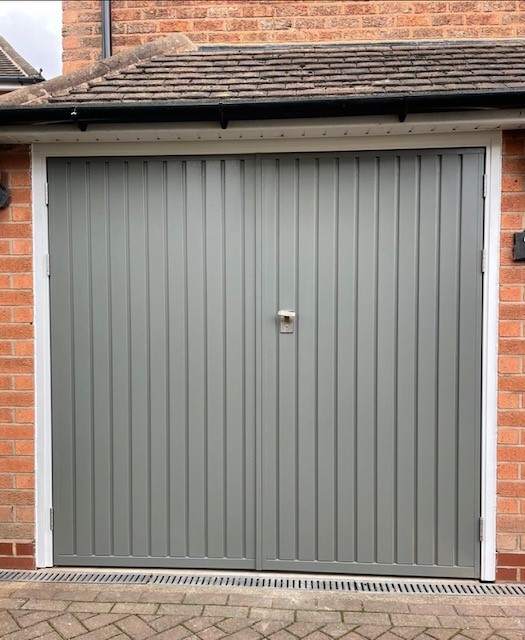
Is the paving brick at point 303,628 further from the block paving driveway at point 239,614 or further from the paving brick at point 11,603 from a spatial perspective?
the paving brick at point 11,603

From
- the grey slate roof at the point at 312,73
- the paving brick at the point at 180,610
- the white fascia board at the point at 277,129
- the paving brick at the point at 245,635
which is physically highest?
the grey slate roof at the point at 312,73

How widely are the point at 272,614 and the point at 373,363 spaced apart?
149cm

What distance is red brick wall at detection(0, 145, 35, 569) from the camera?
316 centimetres

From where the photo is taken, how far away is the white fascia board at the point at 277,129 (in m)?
2.82

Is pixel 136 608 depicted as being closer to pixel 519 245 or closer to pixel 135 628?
pixel 135 628

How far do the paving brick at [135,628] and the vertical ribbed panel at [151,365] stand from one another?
1.64ft

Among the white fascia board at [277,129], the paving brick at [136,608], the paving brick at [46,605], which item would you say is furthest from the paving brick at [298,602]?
the white fascia board at [277,129]

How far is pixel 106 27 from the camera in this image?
3641 mm

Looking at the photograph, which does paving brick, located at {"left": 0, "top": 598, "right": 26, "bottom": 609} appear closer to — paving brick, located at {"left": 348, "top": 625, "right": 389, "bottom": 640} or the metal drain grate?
the metal drain grate

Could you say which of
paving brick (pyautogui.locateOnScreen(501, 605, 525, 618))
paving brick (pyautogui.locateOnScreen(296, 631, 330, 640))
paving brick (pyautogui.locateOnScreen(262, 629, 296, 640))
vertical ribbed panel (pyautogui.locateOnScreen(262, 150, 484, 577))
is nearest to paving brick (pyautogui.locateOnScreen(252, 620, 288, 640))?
paving brick (pyautogui.locateOnScreen(262, 629, 296, 640))

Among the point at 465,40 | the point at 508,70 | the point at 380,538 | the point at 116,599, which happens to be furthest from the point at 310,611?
the point at 465,40

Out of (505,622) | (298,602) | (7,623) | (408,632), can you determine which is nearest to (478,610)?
(505,622)

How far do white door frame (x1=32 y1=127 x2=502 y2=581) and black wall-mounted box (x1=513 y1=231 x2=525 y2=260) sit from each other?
0.09m

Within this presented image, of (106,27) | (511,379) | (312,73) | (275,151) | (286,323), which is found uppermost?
(106,27)
